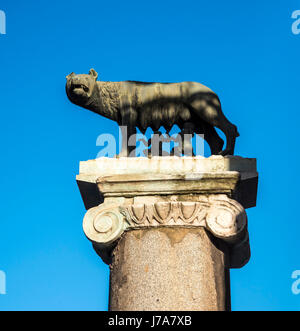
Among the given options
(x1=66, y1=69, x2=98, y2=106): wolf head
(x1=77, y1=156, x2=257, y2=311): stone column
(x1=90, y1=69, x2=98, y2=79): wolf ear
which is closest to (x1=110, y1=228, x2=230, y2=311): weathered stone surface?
(x1=77, y1=156, x2=257, y2=311): stone column

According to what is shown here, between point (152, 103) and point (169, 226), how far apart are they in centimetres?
188

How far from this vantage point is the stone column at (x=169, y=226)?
5.68 m

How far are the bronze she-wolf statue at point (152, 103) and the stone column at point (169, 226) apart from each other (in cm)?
84

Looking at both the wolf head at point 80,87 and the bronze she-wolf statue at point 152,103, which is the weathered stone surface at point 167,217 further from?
the wolf head at point 80,87

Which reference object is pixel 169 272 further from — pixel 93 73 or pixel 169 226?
pixel 93 73

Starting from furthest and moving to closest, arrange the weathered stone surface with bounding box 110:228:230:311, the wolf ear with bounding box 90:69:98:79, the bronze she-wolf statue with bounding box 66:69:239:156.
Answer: the wolf ear with bounding box 90:69:98:79
the bronze she-wolf statue with bounding box 66:69:239:156
the weathered stone surface with bounding box 110:228:230:311

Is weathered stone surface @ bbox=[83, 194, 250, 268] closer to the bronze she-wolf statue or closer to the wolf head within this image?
the bronze she-wolf statue

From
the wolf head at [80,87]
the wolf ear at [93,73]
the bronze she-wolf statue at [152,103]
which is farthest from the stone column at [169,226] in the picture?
the wolf ear at [93,73]

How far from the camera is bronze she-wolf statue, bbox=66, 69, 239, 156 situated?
722 centimetres

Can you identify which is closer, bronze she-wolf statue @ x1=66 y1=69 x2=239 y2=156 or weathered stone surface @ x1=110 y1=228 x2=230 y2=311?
weathered stone surface @ x1=110 y1=228 x2=230 y2=311

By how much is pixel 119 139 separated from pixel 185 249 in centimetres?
185

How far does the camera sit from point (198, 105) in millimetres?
7164

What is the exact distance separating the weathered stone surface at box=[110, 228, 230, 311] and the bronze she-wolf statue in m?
1.60
